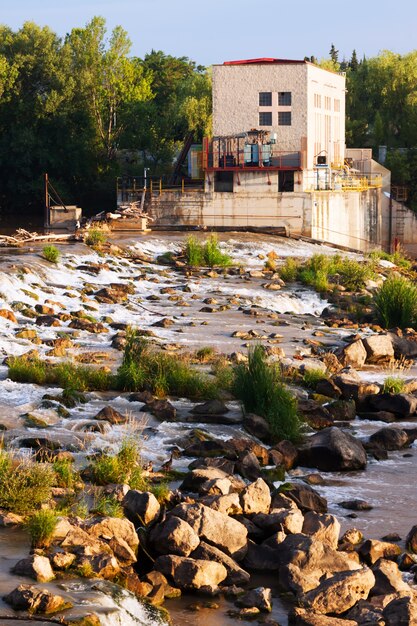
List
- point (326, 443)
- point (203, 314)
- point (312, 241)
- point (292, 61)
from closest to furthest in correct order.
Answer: point (326, 443)
point (203, 314)
point (312, 241)
point (292, 61)

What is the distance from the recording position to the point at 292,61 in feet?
183

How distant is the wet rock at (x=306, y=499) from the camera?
14648mm

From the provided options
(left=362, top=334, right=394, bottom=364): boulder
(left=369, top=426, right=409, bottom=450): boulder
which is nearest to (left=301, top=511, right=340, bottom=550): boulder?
(left=369, top=426, right=409, bottom=450): boulder

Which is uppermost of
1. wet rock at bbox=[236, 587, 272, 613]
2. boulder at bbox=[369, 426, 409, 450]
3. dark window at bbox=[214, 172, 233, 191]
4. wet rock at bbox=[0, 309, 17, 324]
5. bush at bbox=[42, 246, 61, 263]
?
dark window at bbox=[214, 172, 233, 191]

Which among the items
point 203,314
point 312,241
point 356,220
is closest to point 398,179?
point 356,220

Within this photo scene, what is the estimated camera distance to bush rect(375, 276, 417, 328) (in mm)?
30078

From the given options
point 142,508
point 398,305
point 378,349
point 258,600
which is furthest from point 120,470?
point 398,305

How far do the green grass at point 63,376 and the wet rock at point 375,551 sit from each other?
28.7ft

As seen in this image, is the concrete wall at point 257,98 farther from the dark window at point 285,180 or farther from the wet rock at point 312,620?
the wet rock at point 312,620

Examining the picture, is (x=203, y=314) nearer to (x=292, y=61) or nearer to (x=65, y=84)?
(x=292, y=61)

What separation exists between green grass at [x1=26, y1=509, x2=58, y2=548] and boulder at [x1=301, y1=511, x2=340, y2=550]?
3.07m

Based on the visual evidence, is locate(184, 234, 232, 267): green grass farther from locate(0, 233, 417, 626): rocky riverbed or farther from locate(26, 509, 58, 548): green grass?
locate(26, 509, 58, 548): green grass

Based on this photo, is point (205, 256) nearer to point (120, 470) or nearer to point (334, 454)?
point (334, 454)

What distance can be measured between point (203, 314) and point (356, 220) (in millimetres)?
30017
